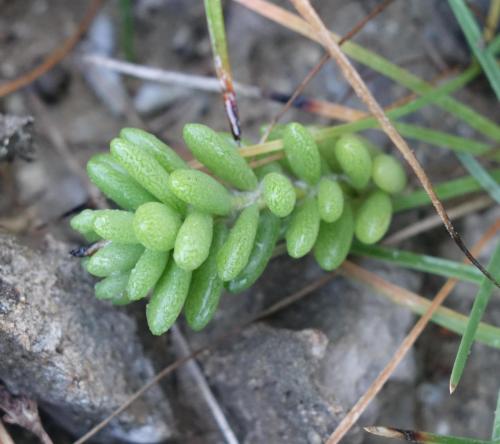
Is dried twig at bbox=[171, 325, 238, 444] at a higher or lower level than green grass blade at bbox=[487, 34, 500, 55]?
lower

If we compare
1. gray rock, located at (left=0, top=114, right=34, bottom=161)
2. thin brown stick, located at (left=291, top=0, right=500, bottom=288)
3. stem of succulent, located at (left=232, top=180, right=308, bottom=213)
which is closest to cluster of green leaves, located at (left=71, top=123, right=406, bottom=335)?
stem of succulent, located at (left=232, top=180, right=308, bottom=213)

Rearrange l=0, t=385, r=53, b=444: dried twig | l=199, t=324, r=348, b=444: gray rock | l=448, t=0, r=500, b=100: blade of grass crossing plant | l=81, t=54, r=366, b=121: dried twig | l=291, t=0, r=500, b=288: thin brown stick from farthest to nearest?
l=81, t=54, r=366, b=121: dried twig < l=448, t=0, r=500, b=100: blade of grass crossing plant < l=199, t=324, r=348, b=444: gray rock < l=0, t=385, r=53, b=444: dried twig < l=291, t=0, r=500, b=288: thin brown stick

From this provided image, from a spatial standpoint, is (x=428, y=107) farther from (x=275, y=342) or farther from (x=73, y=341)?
(x=73, y=341)

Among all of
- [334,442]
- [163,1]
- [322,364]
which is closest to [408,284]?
[322,364]

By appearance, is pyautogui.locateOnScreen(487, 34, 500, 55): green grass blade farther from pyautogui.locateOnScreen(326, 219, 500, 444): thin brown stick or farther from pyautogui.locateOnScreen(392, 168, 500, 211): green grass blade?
pyautogui.locateOnScreen(326, 219, 500, 444): thin brown stick

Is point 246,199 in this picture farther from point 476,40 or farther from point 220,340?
point 476,40

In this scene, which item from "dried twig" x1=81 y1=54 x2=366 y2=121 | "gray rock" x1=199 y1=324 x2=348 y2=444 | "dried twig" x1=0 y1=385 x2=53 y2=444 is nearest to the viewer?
"dried twig" x1=0 y1=385 x2=53 y2=444
